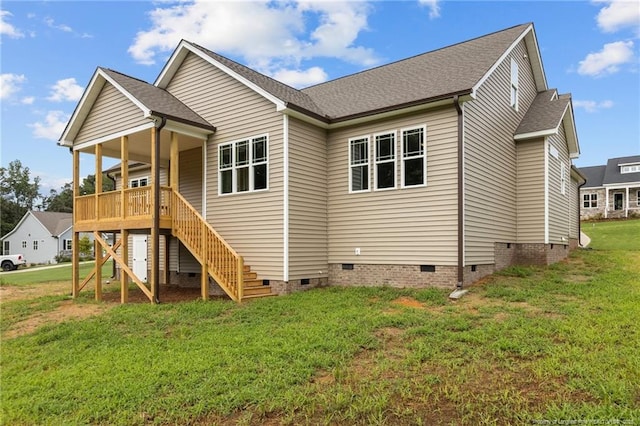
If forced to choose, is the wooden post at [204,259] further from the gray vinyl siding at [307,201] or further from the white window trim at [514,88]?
the white window trim at [514,88]

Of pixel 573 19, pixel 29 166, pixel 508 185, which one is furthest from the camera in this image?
pixel 29 166

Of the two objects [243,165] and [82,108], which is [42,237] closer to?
[82,108]

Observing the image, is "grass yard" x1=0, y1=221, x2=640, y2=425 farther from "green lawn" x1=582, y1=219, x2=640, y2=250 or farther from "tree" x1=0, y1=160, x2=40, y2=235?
"tree" x1=0, y1=160, x2=40, y2=235

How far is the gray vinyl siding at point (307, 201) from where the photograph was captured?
35.2 feet

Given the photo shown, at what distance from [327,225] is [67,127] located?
8.62m

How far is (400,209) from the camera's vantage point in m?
10.5

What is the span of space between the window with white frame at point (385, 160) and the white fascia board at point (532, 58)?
2553 millimetres

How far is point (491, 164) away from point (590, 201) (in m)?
31.4

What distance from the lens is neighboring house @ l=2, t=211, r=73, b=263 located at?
4569 centimetres

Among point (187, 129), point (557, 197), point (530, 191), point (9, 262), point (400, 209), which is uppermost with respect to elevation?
point (187, 129)

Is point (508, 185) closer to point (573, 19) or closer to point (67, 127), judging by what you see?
point (573, 19)

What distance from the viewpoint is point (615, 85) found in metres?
20.5

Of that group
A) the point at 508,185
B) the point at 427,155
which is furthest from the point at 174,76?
the point at 508,185

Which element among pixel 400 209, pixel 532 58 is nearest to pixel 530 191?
pixel 400 209
